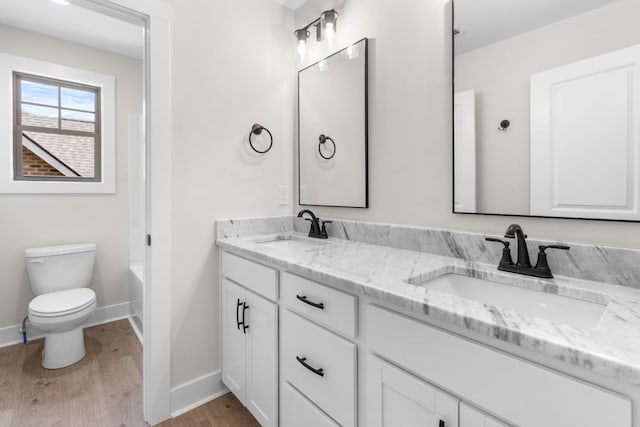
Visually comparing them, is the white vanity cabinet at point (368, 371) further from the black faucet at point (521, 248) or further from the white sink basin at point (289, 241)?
the black faucet at point (521, 248)

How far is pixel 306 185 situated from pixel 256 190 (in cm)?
33

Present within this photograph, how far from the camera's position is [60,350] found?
6.80 ft

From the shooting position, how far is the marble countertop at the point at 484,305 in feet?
1.71

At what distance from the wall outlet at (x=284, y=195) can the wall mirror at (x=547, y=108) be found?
1.12 metres

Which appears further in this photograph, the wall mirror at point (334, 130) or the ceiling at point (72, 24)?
the ceiling at point (72, 24)

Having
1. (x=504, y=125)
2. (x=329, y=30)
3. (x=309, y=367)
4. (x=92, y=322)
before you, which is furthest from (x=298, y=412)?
(x=92, y=322)

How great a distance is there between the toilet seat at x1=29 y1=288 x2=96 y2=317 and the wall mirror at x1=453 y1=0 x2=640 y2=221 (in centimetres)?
247

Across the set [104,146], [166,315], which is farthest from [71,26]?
[166,315]

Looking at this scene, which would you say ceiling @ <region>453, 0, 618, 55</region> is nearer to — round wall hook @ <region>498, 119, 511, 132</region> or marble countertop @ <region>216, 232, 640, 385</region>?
round wall hook @ <region>498, 119, 511, 132</region>

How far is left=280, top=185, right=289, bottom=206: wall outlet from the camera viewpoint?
204cm

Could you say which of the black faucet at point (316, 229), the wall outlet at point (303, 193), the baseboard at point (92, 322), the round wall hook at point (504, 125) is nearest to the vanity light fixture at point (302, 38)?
the wall outlet at point (303, 193)

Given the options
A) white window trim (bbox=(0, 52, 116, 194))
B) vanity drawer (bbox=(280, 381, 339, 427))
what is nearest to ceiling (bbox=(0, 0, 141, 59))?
white window trim (bbox=(0, 52, 116, 194))

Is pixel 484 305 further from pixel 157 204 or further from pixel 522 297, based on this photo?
pixel 157 204

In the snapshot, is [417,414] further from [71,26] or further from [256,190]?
[71,26]
